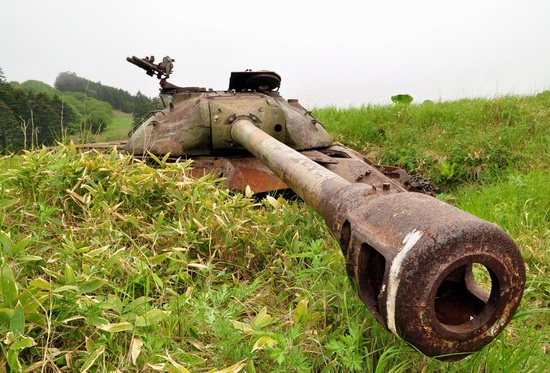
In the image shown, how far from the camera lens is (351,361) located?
1568 mm

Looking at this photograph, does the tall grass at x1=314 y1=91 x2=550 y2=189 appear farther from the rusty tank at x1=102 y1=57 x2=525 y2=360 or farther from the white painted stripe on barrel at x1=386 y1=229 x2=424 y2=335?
the white painted stripe on barrel at x1=386 y1=229 x2=424 y2=335

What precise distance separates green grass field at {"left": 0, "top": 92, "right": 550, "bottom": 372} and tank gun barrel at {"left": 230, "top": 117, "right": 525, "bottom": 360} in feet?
0.93

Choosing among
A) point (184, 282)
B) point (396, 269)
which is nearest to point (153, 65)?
point (184, 282)

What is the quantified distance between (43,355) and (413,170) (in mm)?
6089

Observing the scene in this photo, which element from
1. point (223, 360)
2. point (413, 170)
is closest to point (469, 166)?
point (413, 170)

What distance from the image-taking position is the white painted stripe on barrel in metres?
1.24

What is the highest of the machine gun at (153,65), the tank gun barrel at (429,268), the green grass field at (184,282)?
the machine gun at (153,65)

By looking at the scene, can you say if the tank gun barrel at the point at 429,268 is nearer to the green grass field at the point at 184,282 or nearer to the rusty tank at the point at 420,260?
the rusty tank at the point at 420,260

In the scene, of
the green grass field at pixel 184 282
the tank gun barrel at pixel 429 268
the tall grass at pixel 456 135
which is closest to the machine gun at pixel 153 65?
the green grass field at pixel 184 282

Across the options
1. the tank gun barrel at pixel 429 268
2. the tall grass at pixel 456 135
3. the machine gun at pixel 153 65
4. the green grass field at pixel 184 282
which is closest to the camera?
the tank gun barrel at pixel 429 268

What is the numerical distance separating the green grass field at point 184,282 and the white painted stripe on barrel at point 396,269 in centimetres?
37

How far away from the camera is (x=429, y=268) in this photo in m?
1.21

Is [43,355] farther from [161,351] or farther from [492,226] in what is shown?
[492,226]

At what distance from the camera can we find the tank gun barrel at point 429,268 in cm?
121
